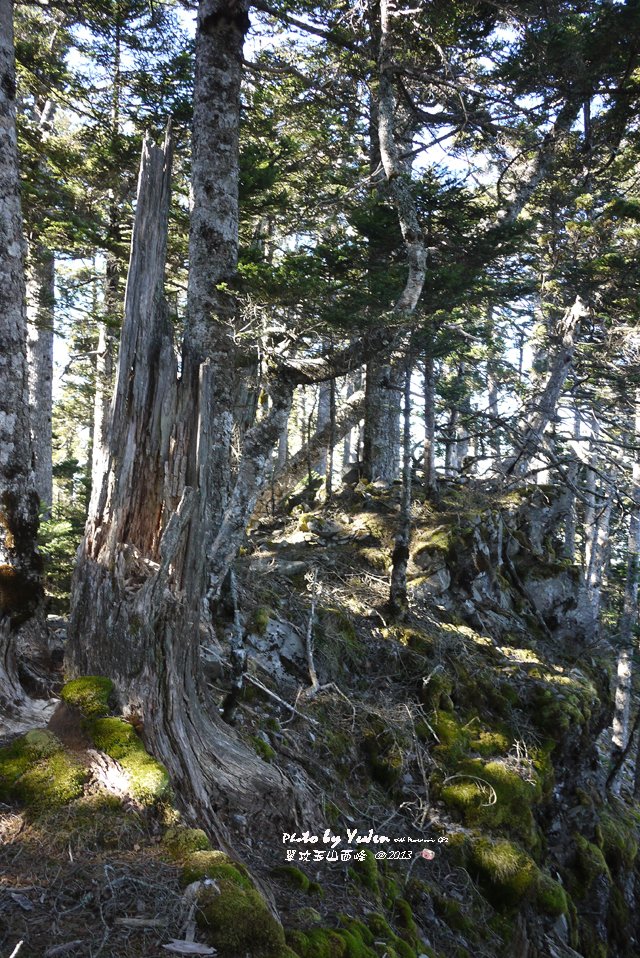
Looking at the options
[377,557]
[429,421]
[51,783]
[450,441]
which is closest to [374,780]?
[51,783]

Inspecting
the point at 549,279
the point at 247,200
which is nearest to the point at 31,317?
the point at 247,200

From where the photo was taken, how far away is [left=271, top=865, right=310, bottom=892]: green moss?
13.5 feet

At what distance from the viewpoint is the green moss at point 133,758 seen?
140 inches

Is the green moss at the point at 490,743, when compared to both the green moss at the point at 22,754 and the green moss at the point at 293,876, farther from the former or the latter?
the green moss at the point at 22,754

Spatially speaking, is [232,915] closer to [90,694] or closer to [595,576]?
[90,694]

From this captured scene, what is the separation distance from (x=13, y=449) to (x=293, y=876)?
397 cm

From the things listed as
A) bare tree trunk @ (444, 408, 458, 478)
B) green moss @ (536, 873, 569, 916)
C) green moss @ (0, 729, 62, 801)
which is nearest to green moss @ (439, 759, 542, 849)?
green moss @ (536, 873, 569, 916)

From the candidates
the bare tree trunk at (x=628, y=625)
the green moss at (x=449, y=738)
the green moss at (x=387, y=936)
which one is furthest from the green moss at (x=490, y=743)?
the bare tree trunk at (x=628, y=625)

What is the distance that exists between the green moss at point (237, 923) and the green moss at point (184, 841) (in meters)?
0.28

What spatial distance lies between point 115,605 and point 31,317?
10.5m

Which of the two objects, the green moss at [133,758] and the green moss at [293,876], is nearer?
the green moss at [133,758]

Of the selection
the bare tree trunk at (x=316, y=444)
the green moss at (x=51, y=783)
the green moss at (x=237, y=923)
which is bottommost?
the green moss at (x=237, y=923)

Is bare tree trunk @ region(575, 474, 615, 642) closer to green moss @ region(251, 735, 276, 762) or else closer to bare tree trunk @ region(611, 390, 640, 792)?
bare tree trunk @ region(611, 390, 640, 792)

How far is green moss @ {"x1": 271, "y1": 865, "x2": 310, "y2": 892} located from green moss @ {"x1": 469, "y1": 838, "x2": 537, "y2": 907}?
276 centimetres
